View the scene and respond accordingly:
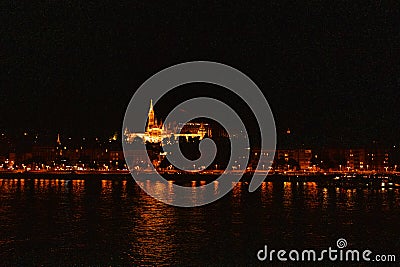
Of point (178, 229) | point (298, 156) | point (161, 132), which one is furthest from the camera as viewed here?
point (161, 132)

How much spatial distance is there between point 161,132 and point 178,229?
5041 centimetres

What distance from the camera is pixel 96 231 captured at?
12492 mm

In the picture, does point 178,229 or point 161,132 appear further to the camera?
point 161,132

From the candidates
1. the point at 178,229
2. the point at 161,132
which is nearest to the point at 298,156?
the point at 161,132

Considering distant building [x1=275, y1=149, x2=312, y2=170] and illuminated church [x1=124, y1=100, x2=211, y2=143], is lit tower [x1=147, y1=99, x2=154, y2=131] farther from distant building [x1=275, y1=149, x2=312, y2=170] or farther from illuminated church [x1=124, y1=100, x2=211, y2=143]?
distant building [x1=275, y1=149, x2=312, y2=170]

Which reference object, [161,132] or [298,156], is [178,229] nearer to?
[298,156]

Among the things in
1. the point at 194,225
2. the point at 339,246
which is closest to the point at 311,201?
the point at 194,225

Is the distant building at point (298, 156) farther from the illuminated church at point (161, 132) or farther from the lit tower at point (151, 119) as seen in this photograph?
the lit tower at point (151, 119)

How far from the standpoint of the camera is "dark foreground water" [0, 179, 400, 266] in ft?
32.1

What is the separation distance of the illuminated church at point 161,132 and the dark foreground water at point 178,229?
40820mm

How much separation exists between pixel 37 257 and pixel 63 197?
454 inches

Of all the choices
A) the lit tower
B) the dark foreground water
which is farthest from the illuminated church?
the dark foreground water

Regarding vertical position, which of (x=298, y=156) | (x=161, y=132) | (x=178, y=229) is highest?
(x=161, y=132)

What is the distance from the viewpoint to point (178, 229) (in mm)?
12594
